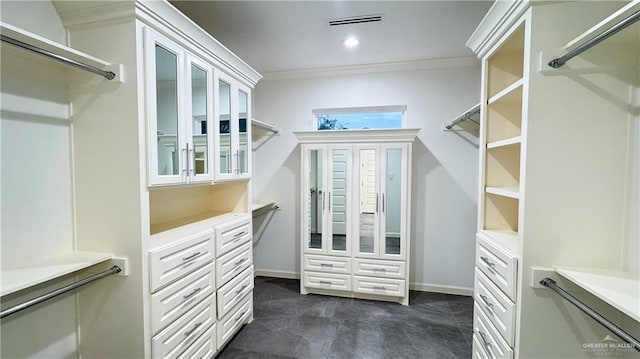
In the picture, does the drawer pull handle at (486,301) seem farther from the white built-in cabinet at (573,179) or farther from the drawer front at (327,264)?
the drawer front at (327,264)

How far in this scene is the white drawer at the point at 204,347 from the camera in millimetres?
1801

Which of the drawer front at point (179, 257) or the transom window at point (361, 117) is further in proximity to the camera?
the transom window at point (361, 117)

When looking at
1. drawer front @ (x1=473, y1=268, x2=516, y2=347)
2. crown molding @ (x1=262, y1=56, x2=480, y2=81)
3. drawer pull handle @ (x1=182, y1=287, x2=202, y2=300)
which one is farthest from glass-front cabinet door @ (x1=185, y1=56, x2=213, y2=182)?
drawer front @ (x1=473, y1=268, x2=516, y2=347)

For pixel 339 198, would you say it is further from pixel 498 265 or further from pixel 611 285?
pixel 611 285

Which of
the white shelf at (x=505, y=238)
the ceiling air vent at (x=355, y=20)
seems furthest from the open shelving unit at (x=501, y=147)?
the ceiling air vent at (x=355, y=20)

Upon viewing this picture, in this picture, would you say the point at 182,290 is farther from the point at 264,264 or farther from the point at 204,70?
the point at 264,264

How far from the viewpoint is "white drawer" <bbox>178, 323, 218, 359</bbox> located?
1.80 metres

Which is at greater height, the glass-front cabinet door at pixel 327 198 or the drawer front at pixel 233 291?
the glass-front cabinet door at pixel 327 198

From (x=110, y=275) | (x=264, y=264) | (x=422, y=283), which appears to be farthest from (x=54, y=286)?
(x=422, y=283)

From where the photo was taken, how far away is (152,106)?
1.49 meters

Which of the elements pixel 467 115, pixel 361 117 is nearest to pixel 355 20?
pixel 467 115

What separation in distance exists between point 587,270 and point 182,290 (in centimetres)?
220

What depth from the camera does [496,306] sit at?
5.35 ft

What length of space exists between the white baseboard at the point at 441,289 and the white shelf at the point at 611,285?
220cm
